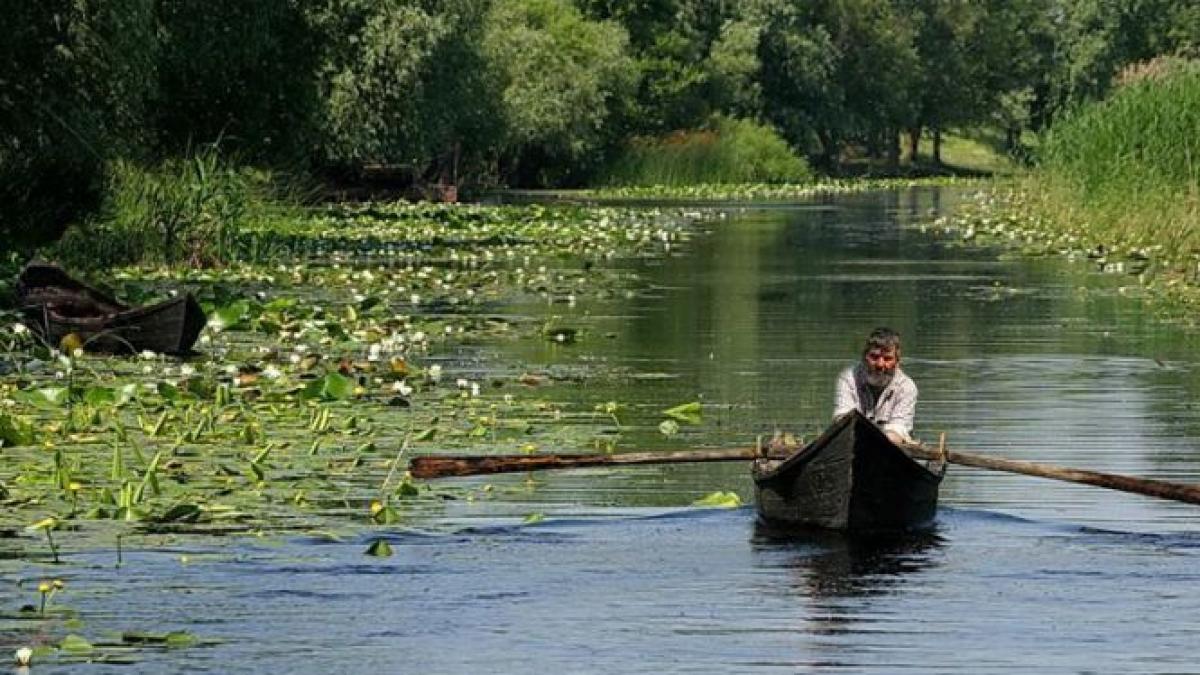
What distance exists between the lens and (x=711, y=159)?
98938 mm

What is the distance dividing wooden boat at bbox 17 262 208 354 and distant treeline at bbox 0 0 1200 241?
25.0 ft

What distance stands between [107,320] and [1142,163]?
2505 centimetres

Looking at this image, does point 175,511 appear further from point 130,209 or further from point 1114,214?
point 1114,214

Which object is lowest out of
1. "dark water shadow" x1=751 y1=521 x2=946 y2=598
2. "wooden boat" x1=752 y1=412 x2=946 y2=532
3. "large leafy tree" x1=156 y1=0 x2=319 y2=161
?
"dark water shadow" x1=751 y1=521 x2=946 y2=598

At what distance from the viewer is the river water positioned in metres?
11.6

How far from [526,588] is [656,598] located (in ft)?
2.21

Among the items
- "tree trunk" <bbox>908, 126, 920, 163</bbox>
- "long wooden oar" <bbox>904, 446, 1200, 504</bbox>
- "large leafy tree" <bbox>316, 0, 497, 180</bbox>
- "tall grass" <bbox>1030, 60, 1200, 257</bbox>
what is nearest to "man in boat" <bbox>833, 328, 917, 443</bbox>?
"long wooden oar" <bbox>904, 446, 1200, 504</bbox>

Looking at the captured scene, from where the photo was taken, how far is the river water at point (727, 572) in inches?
457

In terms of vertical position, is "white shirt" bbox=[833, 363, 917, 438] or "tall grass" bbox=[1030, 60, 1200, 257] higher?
"tall grass" bbox=[1030, 60, 1200, 257]

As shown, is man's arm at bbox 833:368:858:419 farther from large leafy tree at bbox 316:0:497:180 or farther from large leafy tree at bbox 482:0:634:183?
large leafy tree at bbox 482:0:634:183

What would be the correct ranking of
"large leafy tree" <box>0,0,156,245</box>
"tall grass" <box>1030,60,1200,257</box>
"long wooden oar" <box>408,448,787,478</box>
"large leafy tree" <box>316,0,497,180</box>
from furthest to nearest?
"large leafy tree" <box>316,0,497,180</box> < "tall grass" <box>1030,60,1200,257</box> < "large leafy tree" <box>0,0,156,245</box> < "long wooden oar" <box>408,448,787,478</box>

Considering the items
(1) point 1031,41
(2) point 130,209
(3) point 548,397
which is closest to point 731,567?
(3) point 548,397

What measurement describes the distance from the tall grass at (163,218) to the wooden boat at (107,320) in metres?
10.8

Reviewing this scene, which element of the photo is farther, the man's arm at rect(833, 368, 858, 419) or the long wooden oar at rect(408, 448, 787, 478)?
the man's arm at rect(833, 368, 858, 419)
